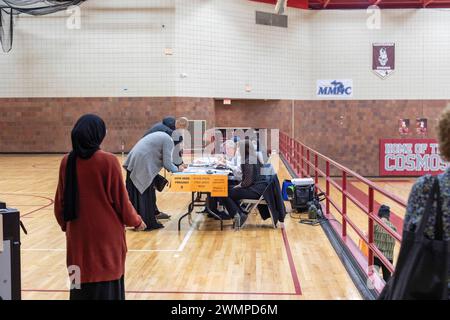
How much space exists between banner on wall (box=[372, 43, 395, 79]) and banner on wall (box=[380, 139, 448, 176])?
9.81 feet

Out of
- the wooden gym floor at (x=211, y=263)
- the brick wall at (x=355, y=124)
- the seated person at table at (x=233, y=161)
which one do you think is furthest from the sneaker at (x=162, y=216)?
the brick wall at (x=355, y=124)

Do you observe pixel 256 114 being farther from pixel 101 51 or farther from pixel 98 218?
pixel 98 218

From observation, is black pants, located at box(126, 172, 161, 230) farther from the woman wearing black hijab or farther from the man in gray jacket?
the woman wearing black hijab

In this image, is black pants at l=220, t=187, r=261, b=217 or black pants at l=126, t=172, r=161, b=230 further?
black pants at l=220, t=187, r=261, b=217

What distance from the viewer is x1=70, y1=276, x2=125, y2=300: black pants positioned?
12.2 ft

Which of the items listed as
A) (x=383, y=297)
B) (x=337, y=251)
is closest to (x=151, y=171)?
(x=337, y=251)

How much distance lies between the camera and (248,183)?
864 cm

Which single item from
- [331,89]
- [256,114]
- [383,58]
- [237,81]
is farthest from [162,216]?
[383,58]

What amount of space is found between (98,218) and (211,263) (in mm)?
3332

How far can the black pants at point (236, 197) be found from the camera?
8.62 meters

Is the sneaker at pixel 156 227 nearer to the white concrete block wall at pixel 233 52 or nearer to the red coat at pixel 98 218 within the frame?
the red coat at pixel 98 218

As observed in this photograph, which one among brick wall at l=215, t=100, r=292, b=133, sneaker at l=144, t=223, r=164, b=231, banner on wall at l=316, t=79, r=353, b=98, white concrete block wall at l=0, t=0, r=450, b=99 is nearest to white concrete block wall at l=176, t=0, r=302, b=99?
white concrete block wall at l=0, t=0, r=450, b=99

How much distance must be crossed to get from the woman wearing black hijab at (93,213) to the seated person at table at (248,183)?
4866 mm
